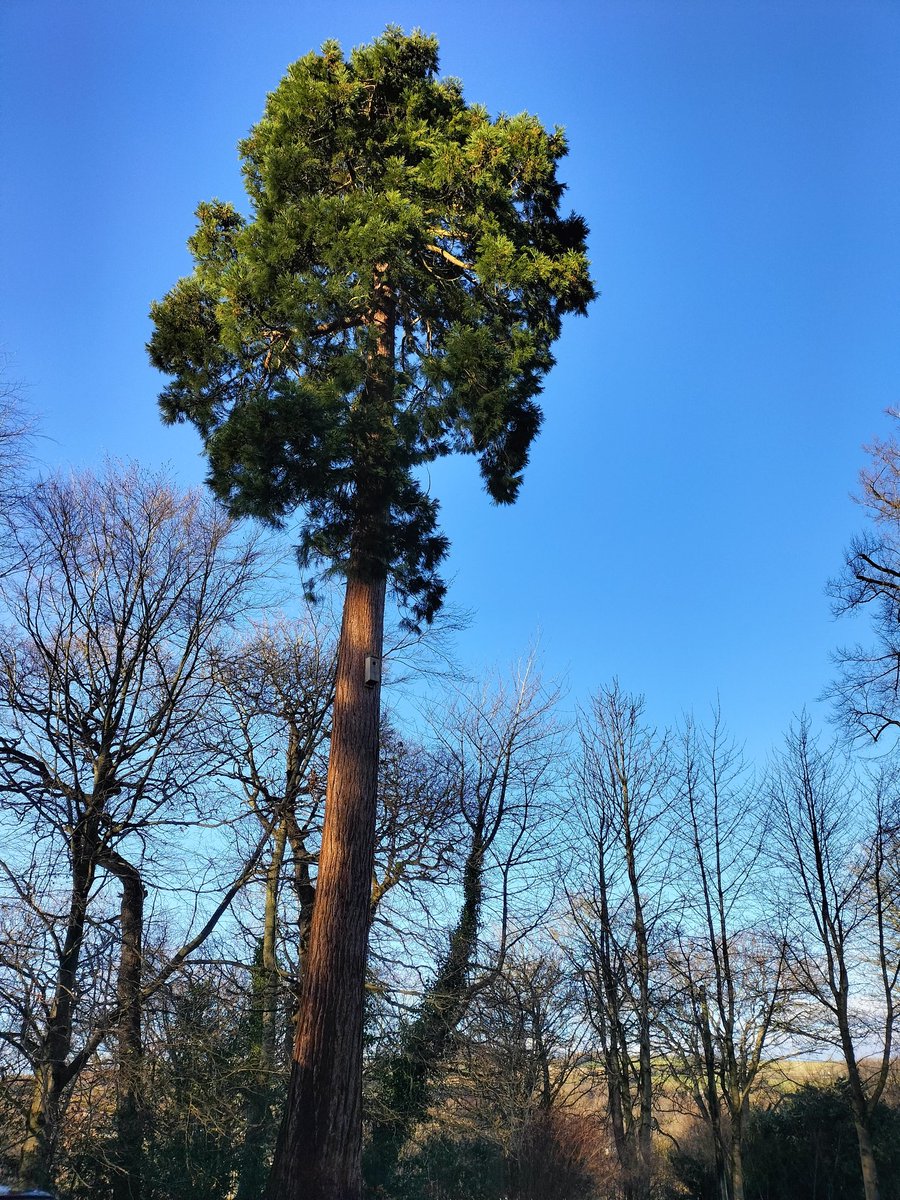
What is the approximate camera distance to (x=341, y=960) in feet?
23.5

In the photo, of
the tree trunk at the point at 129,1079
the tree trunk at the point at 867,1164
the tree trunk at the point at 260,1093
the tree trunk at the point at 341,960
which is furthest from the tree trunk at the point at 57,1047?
the tree trunk at the point at 867,1164

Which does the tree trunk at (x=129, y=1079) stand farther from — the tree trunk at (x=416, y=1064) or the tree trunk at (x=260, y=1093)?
the tree trunk at (x=416, y=1064)

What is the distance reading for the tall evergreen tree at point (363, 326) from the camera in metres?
8.28

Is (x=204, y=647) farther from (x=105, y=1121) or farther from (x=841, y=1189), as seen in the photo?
(x=841, y=1189)

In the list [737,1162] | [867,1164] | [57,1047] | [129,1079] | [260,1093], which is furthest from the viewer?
[737,1162]

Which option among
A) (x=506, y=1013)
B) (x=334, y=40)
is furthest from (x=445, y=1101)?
(x=334, y=40)

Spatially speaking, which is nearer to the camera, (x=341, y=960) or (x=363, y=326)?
(x=341, y=960)

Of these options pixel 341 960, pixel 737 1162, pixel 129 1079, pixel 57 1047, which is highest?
pixel 341 960

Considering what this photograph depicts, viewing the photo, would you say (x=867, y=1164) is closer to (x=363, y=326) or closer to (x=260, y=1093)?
(x=260, y=1093)

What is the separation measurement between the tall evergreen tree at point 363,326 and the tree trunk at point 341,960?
23 mm

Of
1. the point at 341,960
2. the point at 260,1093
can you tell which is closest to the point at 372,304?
the point at 341,960

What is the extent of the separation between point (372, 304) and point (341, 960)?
6850 millimetres

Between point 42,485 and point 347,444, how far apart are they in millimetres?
5032

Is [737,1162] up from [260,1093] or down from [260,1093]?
down
